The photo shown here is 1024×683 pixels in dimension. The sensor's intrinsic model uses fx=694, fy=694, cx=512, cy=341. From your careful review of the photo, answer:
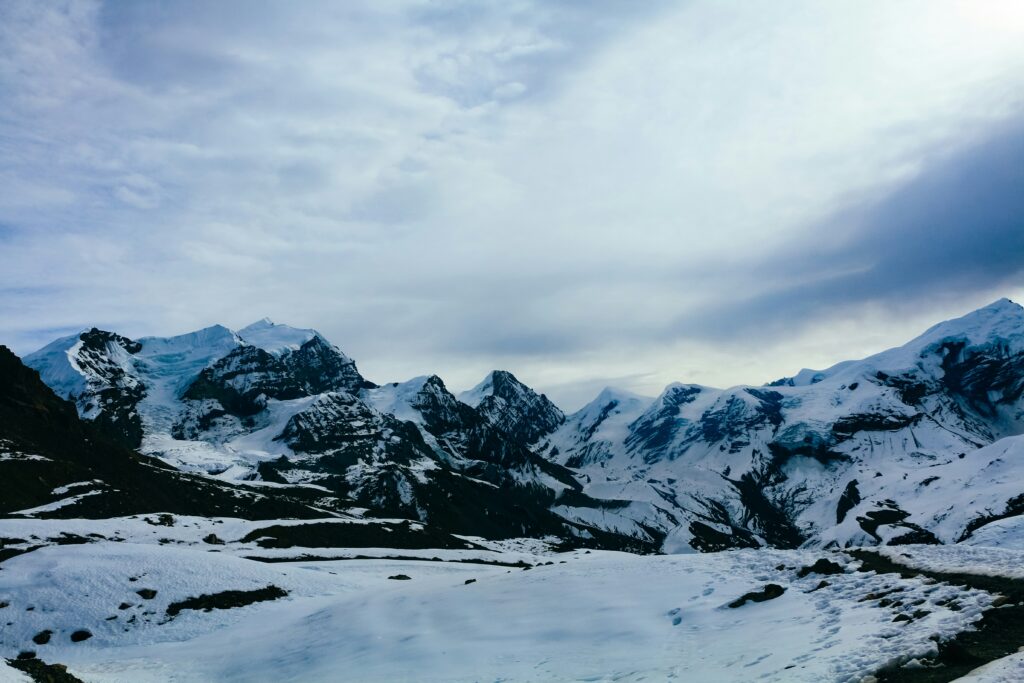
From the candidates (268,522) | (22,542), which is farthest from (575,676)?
(268,522)

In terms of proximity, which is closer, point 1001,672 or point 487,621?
point 1001,672

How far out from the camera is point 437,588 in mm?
39750

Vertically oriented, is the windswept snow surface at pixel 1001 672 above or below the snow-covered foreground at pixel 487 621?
Answer: above

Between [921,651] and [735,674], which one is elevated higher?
[921,651]

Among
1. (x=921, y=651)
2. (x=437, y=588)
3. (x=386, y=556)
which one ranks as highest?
(x=921, y=651)

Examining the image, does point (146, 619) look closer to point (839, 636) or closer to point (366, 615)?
point (366, 615)

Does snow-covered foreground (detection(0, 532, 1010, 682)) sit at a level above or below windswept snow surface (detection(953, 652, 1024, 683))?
below

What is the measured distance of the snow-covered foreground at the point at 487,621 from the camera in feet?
69.9

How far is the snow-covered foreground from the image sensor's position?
21297mm

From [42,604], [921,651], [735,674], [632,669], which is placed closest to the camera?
[921,651]

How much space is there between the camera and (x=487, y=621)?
30578mm

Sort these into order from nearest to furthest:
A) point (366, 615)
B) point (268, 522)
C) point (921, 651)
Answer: point (921, 651) < point (366, 615) < point (268, 522)

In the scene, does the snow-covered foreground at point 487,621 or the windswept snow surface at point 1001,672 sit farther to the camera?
the snow-covered foreground at point 487,621

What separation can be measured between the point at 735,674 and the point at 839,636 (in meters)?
3.63
